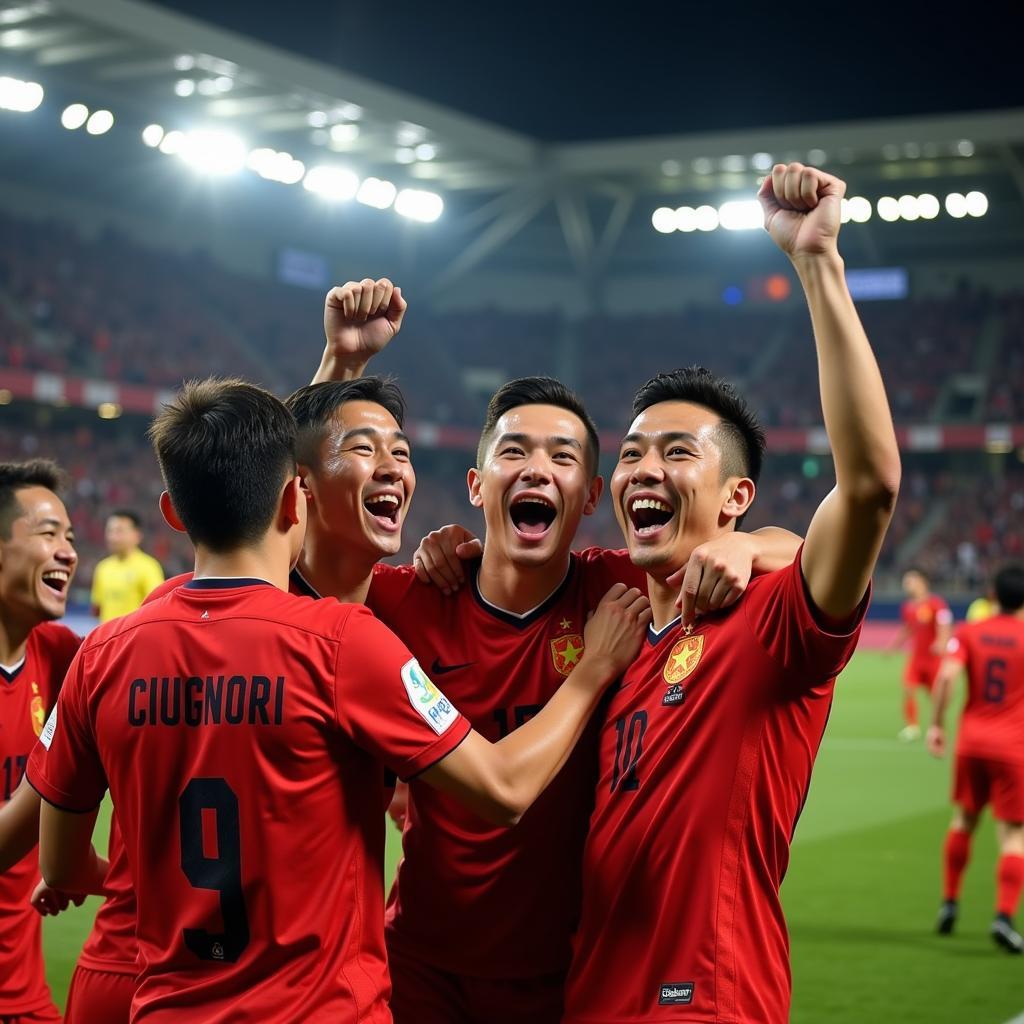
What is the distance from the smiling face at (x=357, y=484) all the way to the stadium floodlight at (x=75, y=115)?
27.8 meters

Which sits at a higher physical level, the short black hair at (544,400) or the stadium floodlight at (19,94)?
the stadium floodlight at (19,94)

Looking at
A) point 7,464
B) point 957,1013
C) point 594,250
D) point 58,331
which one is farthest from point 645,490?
point 594,250

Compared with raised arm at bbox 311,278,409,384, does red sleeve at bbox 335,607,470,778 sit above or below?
below

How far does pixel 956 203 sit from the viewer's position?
1532 inches

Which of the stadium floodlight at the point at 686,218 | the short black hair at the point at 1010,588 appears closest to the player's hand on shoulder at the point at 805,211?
the short black hair at the point at 1010,588

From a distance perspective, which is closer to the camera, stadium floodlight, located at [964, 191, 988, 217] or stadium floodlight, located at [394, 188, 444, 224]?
stadium floodlight, located at [394, 188, 444, 224]

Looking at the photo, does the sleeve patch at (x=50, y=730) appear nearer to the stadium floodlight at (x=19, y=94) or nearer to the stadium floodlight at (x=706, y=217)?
the stadium floodlight at (x=19, y=94)

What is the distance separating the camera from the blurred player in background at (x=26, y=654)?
13.5 ft

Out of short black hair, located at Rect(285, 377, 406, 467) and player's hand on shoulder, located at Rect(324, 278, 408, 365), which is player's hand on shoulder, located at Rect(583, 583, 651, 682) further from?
player's hand on shoulder, located at Rect(324, 278, 408, 365)


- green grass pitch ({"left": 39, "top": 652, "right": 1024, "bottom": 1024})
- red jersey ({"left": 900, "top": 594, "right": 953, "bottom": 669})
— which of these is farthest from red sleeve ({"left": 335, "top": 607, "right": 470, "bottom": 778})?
red jersey ({"left": 900, "top": 594, "right": 953, "bottom": 669})

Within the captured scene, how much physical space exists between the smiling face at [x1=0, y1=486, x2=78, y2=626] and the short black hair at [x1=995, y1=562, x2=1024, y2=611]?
6.32 m

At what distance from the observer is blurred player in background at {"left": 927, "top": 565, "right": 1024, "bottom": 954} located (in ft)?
26.4

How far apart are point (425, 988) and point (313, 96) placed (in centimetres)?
2823

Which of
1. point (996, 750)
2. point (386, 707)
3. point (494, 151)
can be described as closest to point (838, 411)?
point (386, 707)
